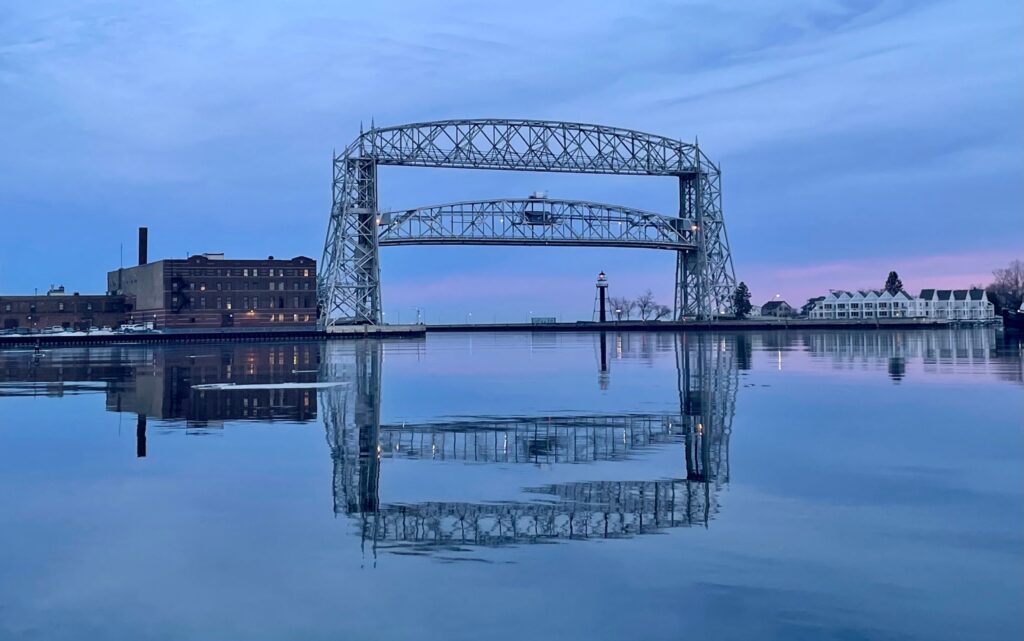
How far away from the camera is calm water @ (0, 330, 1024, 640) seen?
22.6 ft

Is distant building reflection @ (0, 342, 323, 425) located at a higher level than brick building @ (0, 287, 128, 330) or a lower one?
lower

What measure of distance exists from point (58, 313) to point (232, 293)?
22848mm

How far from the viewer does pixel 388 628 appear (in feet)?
21.9

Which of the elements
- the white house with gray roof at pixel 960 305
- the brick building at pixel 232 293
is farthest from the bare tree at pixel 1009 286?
the brick building at pixel 232 293

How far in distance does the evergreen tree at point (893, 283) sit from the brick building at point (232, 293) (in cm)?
9363

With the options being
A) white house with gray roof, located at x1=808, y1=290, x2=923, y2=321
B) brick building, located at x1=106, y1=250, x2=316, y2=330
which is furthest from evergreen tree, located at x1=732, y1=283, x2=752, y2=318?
brick building, located at x1=106, y1=250, x2=316, y2=330

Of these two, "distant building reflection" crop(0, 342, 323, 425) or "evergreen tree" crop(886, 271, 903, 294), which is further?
"evergreen tree" crop(886, 271, 903, 294)

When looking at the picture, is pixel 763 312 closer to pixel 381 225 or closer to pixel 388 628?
pixel 381 225

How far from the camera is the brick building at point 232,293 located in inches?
3991

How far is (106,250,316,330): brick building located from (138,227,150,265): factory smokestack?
36.8ft

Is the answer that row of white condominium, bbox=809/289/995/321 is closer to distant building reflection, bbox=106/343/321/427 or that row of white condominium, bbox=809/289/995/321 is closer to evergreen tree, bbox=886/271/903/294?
evergreen tree, bbox=886/271/903/294

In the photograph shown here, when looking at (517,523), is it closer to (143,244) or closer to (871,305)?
(143,244)

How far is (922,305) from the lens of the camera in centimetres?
14550

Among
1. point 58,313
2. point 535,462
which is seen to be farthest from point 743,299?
point 535,462
